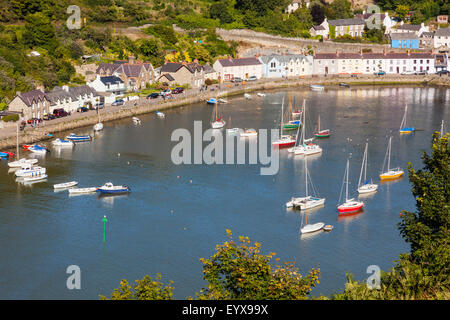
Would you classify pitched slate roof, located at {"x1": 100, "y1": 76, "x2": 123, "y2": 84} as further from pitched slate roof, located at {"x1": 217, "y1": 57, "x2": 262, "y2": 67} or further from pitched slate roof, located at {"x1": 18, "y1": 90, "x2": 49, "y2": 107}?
pitched slate roof, located at {"x1": 217, "y1": 57, "x2": 262, "y2": 67}

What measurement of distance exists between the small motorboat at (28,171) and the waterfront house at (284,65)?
118ft

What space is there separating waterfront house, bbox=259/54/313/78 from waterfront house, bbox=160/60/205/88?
9623 millimetres

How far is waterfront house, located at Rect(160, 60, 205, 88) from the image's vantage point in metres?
54.9

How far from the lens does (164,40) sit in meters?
61.5

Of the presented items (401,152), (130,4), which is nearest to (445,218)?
(401,152)

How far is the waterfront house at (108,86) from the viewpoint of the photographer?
48100 mm

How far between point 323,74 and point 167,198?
4010 cm

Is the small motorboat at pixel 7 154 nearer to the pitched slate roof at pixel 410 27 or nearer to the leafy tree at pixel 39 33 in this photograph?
the leafy tree at pixel 39 33

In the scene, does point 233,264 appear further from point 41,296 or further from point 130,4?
point 130,4

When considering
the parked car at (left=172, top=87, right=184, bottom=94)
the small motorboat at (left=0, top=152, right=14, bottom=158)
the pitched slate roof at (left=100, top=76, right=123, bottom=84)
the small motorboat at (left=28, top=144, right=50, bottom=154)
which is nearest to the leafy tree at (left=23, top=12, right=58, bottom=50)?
the pitched slate roof at (left=100, top=76, right=123, bottom=84)

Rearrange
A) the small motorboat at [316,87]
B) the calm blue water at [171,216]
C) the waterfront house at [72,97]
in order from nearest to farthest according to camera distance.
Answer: the calm blue water at [171,216], the waterfront house at [72,97], the small motorboat at [316,87]

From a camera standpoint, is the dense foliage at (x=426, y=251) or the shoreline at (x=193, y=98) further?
the shoreline at (x=193, y=98)

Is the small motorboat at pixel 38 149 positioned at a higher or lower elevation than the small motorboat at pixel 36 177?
higher

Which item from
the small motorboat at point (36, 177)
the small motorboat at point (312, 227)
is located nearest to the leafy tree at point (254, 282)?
the small motorboat at point (312, 227)
